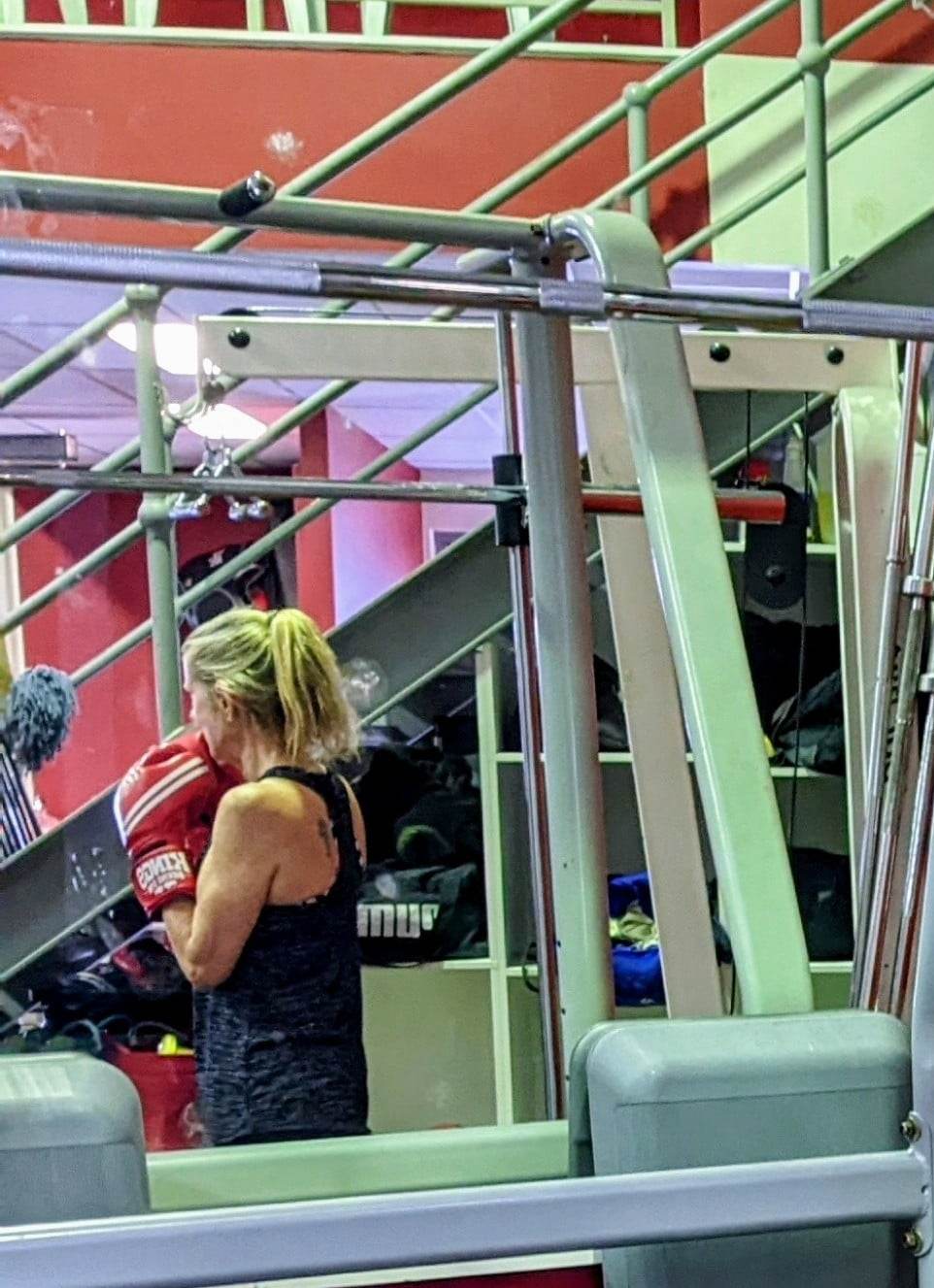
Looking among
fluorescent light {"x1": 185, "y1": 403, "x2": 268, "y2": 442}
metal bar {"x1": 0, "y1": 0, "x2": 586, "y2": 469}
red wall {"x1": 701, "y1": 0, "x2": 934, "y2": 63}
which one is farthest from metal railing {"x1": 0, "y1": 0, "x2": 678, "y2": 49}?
fluorescent light {"x1": 185, "y1": 403, "x2": 268, "y2": 442}

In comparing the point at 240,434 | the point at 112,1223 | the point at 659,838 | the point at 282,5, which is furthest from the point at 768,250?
the point at 112,1223

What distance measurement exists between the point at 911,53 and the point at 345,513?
1722 millimetres

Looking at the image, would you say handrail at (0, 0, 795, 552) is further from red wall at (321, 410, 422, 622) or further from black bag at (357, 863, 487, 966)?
red wall at (321, 410, 422, 622)

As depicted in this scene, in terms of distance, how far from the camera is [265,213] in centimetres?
98

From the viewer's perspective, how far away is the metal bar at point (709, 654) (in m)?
0.91

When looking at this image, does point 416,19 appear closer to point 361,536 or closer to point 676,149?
point 676,149

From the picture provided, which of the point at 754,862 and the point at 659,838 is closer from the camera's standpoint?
the point at 754,862

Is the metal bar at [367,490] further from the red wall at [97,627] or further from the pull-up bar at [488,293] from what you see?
the red wall at [97,627]

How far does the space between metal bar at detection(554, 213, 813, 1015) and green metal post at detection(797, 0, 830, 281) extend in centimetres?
126

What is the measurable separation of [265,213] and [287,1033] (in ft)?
2.96

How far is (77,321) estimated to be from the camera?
301 centimetres

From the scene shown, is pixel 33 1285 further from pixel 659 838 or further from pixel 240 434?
pixel 240 434

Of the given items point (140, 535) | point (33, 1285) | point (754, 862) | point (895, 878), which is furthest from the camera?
point (140, 535)

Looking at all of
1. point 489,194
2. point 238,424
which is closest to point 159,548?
point 489,194
